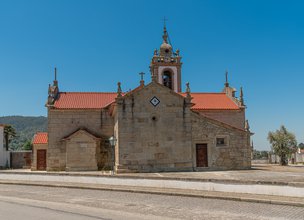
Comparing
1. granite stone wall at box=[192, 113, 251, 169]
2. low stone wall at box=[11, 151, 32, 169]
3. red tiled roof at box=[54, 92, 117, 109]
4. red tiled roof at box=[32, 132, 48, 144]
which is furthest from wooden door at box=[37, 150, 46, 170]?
granite stone wall at box=[192, 113, 251, 169]

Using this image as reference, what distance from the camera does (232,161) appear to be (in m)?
28.2

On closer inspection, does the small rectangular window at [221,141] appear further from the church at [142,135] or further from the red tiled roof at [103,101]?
the red tiled roof at [103,101]

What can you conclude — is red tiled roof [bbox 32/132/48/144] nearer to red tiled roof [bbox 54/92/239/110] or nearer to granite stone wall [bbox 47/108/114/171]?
granite stone wall [bbox 47/108/114/171]

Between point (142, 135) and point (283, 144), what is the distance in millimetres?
21735

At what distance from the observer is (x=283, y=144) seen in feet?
134

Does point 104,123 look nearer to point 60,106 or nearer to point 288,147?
point 60,106

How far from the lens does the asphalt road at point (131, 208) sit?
33.4ft

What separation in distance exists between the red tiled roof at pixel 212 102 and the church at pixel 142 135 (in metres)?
4.78

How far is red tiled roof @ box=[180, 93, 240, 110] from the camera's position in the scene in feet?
111

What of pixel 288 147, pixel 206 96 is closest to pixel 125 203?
pixel 206 96

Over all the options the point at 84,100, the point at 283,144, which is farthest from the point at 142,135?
the point at 283,144

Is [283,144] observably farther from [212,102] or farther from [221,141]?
[221,141]

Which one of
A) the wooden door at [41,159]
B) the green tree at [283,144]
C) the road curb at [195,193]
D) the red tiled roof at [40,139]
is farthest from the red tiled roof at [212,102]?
the road curb at [195,193]

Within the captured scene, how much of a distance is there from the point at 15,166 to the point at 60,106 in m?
16.5
